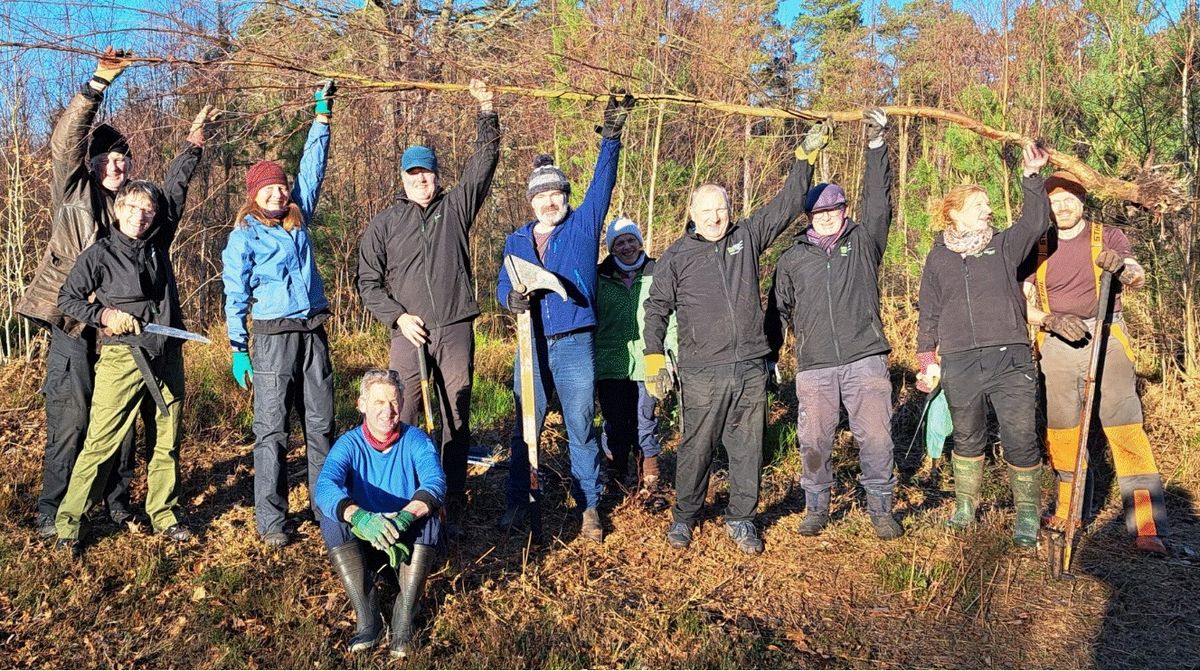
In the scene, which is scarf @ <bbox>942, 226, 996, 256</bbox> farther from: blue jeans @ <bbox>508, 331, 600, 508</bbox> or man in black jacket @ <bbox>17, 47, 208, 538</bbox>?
man in black jacket @ <bbox>17, 47, 208, 538</bbox>

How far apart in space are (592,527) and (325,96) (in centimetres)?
280

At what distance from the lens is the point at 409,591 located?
12.1 ft

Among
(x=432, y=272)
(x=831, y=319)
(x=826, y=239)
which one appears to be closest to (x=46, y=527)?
(x=432, y=272)

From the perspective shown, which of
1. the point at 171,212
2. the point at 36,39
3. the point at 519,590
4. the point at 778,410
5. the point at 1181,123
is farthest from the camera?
the point at 778,410

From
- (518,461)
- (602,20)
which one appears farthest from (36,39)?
(602,20)

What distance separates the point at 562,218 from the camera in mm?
4941

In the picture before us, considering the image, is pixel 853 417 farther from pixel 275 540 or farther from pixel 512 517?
pixel 275 540

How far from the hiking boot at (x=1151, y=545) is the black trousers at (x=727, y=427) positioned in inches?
83.4

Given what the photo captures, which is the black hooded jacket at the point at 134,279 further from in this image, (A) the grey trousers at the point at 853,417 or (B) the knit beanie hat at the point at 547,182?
(A) the grey trousers at the point at 853,417

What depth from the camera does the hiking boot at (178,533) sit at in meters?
4.63

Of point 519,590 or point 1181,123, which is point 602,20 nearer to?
point 1181,123

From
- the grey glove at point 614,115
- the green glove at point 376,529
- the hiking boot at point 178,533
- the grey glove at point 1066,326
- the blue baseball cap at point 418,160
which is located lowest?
the hiking boot at point 178,533

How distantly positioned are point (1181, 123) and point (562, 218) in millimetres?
5227

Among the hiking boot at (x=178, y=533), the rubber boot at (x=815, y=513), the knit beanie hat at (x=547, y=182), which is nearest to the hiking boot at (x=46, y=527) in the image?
the hiking boot at (x=178, y=533)
